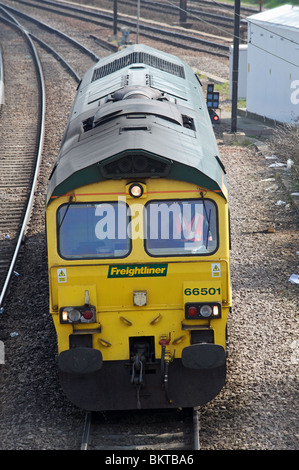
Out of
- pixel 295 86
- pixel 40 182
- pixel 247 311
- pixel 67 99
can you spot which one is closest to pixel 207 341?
pixel 247 311

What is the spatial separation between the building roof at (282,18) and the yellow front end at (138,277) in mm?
13943

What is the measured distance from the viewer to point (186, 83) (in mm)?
10797

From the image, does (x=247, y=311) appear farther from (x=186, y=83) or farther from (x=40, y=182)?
(x=40, y=182)

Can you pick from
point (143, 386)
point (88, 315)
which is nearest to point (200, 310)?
point (143, 386)

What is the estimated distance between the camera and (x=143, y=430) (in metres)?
7.59

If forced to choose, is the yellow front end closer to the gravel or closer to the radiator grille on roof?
the gravel

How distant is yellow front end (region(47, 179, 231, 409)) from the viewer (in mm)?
7379

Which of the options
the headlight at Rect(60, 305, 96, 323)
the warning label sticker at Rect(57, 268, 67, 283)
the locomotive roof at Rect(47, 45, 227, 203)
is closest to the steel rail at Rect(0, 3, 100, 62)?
the locomotive roof at Rect(47, 45, 227, 203)

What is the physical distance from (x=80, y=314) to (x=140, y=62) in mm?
5200

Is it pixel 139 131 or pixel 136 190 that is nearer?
pixel 136 190

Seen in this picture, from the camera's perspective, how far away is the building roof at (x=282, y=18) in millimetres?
20486

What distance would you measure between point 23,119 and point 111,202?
13.9 meters

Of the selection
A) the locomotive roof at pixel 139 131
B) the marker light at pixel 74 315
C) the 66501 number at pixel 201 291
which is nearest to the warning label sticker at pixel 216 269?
the 66501 number at pixel 201 291

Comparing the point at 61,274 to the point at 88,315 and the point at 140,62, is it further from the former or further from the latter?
the point at 140,62
